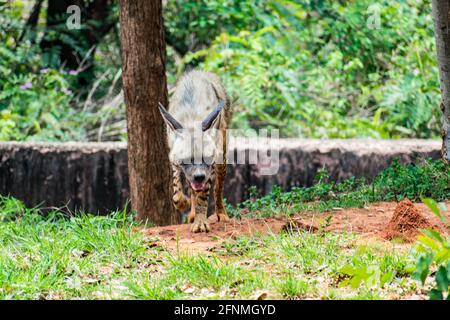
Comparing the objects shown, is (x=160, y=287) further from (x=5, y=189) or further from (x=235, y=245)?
(x=5, y=189)

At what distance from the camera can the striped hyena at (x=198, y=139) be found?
6.99 metres

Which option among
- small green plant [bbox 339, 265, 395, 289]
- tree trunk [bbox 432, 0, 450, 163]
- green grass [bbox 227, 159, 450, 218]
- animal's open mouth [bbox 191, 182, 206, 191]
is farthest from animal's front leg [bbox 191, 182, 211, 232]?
tree trunk [bbox 432, 0, 450, 163]

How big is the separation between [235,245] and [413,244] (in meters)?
1.31

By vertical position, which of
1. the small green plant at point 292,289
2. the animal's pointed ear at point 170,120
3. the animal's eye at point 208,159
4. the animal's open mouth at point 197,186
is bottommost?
the small green plant at point 292,289

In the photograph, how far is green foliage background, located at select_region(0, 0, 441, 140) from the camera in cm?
1262

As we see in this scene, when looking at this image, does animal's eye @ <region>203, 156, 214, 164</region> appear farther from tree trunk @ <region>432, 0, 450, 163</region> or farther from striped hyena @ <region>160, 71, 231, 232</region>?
tree trunk @ <region>432, 0, 450, 163</region>

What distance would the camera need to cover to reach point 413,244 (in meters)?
5.70

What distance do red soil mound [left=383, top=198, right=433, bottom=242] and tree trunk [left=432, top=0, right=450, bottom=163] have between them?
1.12m

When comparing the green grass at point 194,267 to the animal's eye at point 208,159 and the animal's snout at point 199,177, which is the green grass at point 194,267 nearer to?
the animal's snout at point 199,177

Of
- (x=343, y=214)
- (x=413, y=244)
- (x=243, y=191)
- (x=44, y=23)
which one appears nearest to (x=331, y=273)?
(x=413, y=244)

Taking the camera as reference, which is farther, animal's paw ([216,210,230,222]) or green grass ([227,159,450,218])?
animal's paw ([216,210,230,222])

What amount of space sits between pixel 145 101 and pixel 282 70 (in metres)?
5.45

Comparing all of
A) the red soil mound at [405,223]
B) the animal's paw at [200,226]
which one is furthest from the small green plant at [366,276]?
the animal's paw at [200,226]

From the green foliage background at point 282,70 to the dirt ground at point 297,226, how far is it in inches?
219
